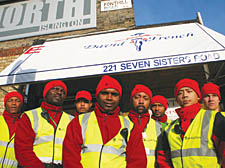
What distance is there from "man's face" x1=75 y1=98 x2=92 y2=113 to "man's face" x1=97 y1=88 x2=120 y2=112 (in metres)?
1.23

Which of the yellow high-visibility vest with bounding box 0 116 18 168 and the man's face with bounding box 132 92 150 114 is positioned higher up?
the man's face with bounding box 132 92 150 114

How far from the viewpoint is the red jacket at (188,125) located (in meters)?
1.58

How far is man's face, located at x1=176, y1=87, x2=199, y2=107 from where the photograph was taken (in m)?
2.06

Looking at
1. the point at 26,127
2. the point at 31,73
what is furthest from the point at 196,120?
the point at 31,73

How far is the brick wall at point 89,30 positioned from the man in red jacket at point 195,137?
14.6ft

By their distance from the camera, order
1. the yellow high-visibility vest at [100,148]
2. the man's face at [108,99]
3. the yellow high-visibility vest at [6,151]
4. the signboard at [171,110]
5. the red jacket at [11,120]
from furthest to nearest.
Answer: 1. the signboard at [171,110]
2. the red jacket at [11,120]
3. the yellow high-visibility vest at [6,151]
4. the man's face at [108,99]
5. the yellow high-visibility vest at [100,148]

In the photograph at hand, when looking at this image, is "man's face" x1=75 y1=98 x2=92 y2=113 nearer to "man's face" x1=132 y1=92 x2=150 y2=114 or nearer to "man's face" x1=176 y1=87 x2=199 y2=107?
"man's face" x1=132 y1=92 x2=150 y2=114

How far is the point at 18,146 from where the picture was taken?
1.96 m

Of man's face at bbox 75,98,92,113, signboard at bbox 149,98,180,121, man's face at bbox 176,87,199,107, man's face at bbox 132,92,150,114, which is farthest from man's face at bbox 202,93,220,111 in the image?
man's face at bbox 75,98,92,113

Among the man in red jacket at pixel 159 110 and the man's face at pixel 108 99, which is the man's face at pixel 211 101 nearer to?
the man in red jacket at pixel 159 110

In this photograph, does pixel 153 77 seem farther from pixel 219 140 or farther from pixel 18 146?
pixel 18 146

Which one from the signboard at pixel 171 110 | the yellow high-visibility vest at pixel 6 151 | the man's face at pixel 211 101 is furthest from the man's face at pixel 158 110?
the yellow high-visibility vest at pixel 6 151

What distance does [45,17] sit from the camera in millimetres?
6488

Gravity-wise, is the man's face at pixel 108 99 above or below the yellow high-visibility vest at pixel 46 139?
above
